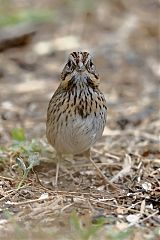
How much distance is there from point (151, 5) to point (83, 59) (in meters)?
5.74

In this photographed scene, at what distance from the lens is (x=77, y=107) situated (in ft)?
16.6

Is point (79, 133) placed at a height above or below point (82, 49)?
below

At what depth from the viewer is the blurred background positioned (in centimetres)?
701

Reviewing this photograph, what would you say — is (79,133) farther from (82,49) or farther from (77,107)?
(82,49)

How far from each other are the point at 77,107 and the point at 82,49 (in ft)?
12.7

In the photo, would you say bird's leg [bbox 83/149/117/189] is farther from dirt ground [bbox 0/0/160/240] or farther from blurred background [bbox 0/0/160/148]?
blurred background [bbox 0/0/160/148]

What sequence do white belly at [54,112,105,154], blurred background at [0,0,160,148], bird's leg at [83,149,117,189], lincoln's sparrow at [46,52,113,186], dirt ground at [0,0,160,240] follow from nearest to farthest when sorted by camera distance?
dirt ground at [0,0,160,240] → lincoln's sparrow at [46,52,113,186] → white belly at [54,112,105,154] → bird's leg at [83,149,117,189] → blurred background at [0,0,160,148]

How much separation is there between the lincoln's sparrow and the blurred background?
104cm

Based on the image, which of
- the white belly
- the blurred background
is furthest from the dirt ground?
the white belly

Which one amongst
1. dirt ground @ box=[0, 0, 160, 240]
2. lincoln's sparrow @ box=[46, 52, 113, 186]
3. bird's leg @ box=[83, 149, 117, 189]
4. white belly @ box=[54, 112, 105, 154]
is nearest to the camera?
dirt ground @ box=[0, 0, 160, 240]

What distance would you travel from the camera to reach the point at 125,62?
8.59m

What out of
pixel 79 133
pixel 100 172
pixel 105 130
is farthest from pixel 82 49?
pixel 79 133

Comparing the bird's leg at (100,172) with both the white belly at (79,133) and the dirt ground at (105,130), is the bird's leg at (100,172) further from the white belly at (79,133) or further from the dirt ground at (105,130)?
the white belly at (79,133)

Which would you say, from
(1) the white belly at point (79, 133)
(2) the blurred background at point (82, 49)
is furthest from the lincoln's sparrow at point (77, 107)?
(2) the blurred background at point (82, 49)
